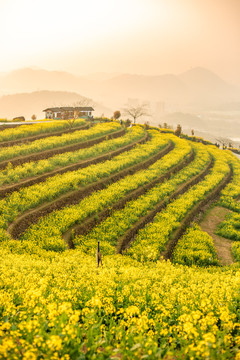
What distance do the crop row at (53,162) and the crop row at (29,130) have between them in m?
7.89

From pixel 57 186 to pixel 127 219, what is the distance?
8299 mm

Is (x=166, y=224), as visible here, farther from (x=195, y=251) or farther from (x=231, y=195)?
(x=231, y=195)

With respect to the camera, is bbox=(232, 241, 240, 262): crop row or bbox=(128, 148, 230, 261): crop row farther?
bbox=(232, 241, 240, 262): crop row

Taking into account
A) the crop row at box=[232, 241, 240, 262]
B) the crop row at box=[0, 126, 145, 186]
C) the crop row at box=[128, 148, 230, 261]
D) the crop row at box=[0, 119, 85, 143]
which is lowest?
the crop row at box=[232, 241, 240, 262]

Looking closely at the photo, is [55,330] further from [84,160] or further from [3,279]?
[84,160]

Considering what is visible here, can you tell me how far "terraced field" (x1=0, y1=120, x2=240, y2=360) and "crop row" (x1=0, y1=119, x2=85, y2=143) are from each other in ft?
0.80

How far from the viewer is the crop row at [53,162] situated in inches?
1056

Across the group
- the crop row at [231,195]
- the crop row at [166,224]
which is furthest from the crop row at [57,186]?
the crop row at [231,195]

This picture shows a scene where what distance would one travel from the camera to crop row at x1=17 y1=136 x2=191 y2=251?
19.7m

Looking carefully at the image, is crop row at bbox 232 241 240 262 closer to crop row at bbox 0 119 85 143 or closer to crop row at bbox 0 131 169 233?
crop row at bbox 0 131 169 233

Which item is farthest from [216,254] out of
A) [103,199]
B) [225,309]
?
[225,309]

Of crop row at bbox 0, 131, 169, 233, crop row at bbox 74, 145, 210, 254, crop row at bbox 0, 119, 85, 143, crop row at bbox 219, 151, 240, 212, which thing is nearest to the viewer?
crop row at bbox 74, 145, 210, 254

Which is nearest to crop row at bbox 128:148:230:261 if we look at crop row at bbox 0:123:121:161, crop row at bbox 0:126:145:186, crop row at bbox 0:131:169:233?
crop row at bbox 0:131:169:233

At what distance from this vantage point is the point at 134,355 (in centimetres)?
637
